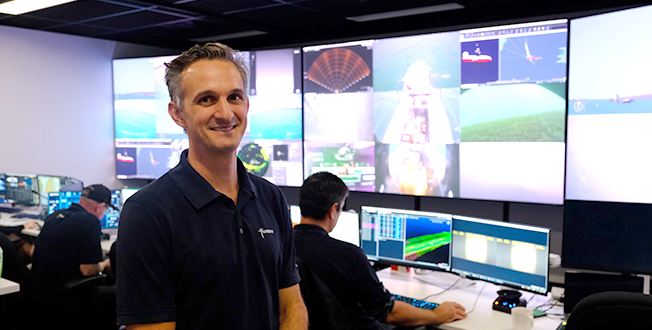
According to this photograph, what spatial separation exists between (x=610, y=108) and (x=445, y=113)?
1027 mm

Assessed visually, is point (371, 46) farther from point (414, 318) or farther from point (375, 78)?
point (414, 318)

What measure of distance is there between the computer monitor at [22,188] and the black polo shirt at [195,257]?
13.5ft

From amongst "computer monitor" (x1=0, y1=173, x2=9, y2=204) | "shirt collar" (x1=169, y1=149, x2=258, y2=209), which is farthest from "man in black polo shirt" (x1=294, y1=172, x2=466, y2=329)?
"computer monitor" (x1=0, y1=173, x2=9, y2=204)

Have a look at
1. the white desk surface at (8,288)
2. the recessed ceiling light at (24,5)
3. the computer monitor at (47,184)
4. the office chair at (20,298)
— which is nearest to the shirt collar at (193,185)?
the white desk surface at (8,288)

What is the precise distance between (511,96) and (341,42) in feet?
4.73

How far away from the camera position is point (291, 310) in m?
1.31

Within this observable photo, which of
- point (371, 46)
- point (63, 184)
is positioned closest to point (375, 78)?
point (371, 46)

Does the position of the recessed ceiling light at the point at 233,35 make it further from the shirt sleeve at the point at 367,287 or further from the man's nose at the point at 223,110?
the man's nose at the point at 223,110

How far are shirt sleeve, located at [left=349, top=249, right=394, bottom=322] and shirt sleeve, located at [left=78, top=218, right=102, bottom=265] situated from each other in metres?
2.04

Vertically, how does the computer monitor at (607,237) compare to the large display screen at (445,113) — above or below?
below

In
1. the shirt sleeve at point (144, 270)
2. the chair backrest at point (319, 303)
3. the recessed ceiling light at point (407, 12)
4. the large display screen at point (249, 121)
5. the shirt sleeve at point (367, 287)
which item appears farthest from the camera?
the large display screen at point (249, 121)

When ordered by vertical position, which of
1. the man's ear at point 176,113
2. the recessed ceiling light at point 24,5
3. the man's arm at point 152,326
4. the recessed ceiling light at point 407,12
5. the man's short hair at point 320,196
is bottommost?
the man's arm at point 152,326

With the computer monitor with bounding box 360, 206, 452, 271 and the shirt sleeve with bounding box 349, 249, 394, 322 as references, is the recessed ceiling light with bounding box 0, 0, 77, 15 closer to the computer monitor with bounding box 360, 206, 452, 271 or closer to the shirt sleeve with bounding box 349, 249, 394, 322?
the computer monitor with bounding box 360, 206, 452, 271

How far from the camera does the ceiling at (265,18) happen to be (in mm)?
3623
